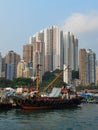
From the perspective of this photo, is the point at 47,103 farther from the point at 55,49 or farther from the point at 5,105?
the point at 55,49

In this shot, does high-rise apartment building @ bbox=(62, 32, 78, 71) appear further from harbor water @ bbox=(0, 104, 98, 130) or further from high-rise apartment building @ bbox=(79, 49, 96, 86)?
harbor water @ bbox=(0, 104, 98, 130)

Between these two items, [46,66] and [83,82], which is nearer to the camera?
[83,82]

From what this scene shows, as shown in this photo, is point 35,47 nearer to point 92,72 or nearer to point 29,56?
point 29,56

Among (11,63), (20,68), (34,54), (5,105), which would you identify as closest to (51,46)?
(34,54)

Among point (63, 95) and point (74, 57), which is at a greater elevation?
point (74, 57)

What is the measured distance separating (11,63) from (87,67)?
141 feet

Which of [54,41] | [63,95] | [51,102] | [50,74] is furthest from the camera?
[54,41]

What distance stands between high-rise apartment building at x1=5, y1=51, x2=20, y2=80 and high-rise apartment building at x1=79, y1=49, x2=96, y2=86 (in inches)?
A: 1411

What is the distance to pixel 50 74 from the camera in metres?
153

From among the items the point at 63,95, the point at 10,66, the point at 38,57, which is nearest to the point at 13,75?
the point at 10,66

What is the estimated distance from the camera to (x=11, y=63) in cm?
16950

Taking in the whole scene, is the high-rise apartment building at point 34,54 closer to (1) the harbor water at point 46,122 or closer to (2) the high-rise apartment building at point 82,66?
(2) the high-rise apartment building at point 82,66

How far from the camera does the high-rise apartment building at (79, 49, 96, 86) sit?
511 ft

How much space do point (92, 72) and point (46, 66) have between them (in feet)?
86.0
